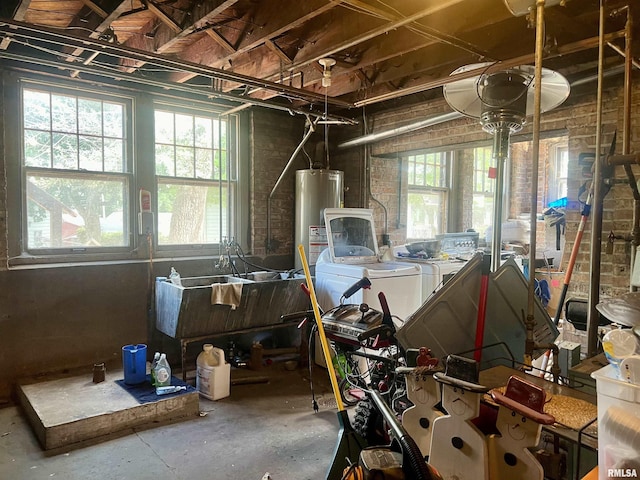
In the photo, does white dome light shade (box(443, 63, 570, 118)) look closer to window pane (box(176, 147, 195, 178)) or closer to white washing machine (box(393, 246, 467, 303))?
white washing machine (box(393, 246, 467, 303))

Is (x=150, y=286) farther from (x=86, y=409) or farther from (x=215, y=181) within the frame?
(x=86, y=409)

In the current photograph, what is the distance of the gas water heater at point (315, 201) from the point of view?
4.80 m

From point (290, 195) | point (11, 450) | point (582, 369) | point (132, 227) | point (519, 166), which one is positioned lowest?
point (11, 450)

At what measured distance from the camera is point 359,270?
3.83 meters

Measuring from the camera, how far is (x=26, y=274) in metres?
3.68

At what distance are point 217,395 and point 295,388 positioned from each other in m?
0.65

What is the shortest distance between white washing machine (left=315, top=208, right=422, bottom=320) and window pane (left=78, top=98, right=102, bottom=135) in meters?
2.18

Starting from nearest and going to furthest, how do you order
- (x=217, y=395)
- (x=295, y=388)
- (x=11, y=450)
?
1. (x=11, y=450)
2. (x=217, y=395)
3. (x=295, y=388)

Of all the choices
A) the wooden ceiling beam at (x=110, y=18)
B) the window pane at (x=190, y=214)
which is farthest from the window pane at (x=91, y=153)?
the wooden ceiling beam at (x=110, y=18)

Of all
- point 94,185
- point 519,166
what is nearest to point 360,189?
point 94,185

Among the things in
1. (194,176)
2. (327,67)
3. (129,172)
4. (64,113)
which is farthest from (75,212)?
(327,67)

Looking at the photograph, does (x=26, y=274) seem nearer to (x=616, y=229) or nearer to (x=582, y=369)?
(x=582, y=369)

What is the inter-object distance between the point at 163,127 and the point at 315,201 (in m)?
1.66

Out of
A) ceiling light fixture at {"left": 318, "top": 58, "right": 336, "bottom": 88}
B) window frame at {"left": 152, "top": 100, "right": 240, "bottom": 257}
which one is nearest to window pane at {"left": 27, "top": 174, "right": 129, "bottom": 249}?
window frame at {"left": 152, "top": 100, "right": 240, "bottom": 257}
